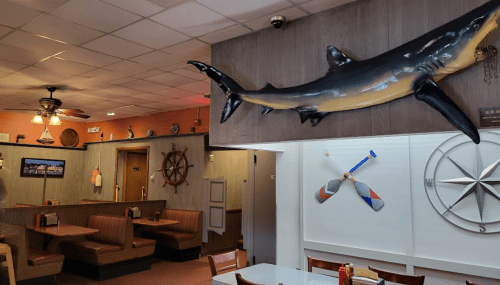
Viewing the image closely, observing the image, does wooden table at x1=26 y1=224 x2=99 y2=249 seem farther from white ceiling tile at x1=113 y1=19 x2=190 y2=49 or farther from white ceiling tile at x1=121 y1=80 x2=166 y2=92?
white ceiling tile at x1=113 y1=19 x2=190 y2=49

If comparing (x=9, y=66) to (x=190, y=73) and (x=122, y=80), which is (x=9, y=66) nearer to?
(x=122, y=80)

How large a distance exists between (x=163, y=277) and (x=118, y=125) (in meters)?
5.55

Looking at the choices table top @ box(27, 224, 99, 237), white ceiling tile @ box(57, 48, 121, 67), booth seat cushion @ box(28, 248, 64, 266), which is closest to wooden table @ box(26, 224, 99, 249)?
table top @ box(27, 224, 99, 237)

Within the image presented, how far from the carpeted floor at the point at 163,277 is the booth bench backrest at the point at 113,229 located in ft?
1.98

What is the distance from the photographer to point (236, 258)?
3449mm

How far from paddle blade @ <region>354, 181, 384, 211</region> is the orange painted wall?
198 inches

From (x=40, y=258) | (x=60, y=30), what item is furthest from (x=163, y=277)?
(x=60, y=30)

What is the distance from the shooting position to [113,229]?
6.27 meters

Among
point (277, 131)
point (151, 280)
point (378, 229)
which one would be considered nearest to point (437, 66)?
point (277, 131)

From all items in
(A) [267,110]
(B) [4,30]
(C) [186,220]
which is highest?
(B) [4,30]

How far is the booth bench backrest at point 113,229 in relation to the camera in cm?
608

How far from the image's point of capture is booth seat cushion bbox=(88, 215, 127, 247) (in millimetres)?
6113

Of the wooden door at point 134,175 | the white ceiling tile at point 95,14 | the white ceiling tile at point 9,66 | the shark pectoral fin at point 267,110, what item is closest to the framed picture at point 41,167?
the wooden door at point 134,175

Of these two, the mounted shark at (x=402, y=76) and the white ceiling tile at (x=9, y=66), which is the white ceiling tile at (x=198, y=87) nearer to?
the white ceiling tile at (x=9, y=66)
